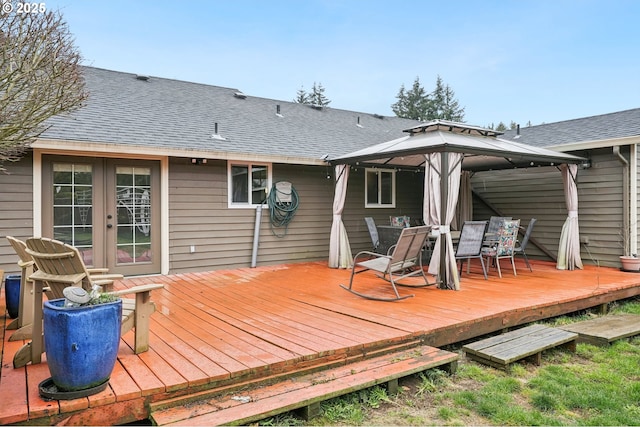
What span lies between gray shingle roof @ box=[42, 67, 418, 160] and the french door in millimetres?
512

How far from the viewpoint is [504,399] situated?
2744 mm

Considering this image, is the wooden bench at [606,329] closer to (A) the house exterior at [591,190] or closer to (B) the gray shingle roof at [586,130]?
(A) the house exterior at [591,190]

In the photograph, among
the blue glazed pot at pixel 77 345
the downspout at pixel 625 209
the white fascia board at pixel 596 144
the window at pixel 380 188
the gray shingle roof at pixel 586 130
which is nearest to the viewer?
the blue glazed pot at pixel 77 345

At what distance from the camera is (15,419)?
6.39ft

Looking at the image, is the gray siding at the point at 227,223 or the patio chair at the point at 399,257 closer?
the patio chair at the point at 399,257

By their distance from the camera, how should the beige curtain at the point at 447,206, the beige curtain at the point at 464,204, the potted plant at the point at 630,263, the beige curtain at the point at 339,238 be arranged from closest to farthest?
the beige curtain at the point at 447,206 < the potted plant at the point at 630,263 < the beige curtain at the point at 339,238 < the beige curtain at the point at 464,204

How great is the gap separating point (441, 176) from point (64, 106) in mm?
4345

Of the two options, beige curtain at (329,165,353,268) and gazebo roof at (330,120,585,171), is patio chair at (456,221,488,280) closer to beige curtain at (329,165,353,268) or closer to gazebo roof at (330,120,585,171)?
gazebo roof at (330,120,585,171)

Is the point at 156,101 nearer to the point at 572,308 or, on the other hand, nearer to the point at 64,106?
the point at 64,106

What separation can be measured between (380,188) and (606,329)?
5.24 m

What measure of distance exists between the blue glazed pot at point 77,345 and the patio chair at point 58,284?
0.29 meters

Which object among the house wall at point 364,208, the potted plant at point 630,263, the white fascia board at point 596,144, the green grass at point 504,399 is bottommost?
the green grass at point 504,399

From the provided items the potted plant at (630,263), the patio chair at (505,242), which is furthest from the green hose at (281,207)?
the potted plant at (630,263)

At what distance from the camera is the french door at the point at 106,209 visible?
5621 mm
